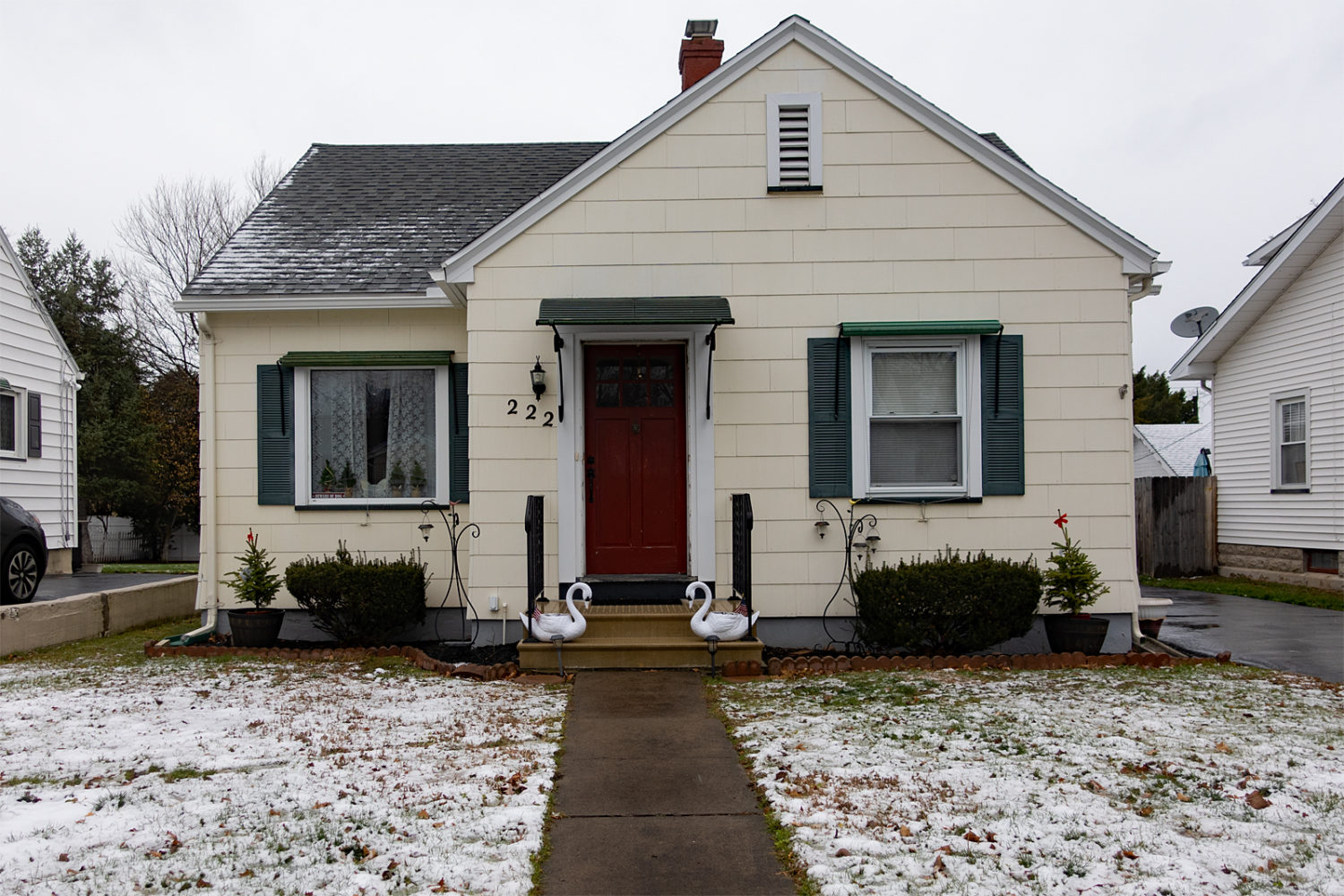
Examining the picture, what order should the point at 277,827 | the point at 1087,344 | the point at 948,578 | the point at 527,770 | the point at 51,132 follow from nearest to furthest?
the point at 277,827 < the point at 527,770 < the point at 948,578 < the point at 1087,344 < the point at 51,132

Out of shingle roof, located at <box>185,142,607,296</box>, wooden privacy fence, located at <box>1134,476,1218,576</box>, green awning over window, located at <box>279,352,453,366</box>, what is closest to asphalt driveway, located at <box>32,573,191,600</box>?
green awning over window, located at <box>279,352,453,366</box>

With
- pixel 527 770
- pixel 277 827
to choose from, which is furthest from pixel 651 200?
pixel 277 827

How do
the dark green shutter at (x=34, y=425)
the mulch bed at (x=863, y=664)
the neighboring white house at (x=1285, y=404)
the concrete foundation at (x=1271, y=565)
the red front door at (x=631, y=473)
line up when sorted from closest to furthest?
1. the mulch bed at (x=863, y=664)
2. the red front door at (x=631, y=473)
3. the neighboring white house at (x=1285, y=404)
4. the concrete foundation at (x=1271, y=565)
5. the dark green shutter at (x=34, y=425)

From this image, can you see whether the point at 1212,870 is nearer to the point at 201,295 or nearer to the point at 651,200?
the point at 651,200

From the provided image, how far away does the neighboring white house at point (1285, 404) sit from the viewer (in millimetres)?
13695

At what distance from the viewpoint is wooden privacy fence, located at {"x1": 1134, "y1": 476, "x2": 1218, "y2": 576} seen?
54.7 ft

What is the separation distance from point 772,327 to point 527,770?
15.5 ft

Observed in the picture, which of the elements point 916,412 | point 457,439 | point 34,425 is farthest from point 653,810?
point 34,425

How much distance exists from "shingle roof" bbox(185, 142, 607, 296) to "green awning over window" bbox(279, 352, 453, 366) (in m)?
0.60

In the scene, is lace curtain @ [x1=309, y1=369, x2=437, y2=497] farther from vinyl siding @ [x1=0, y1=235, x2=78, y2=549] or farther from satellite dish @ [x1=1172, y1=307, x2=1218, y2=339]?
satellite dish @ [x1=1172, y1=307, x2=1218, y2=339]

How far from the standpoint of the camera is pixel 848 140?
8422 mm

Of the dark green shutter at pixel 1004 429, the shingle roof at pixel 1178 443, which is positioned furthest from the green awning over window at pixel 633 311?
the shingle roof at pixel 1178 443

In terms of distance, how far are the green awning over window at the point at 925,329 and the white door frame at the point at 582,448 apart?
1.31 metres

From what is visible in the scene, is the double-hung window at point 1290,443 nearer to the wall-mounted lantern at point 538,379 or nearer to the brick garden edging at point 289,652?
the wall-mounted lantern at point 538,379
